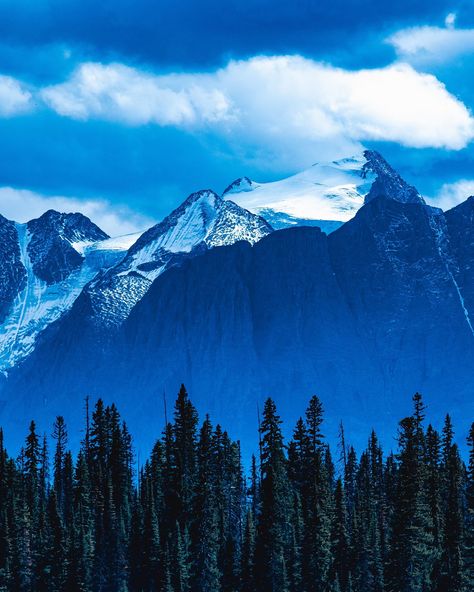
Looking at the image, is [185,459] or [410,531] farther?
[185,459]

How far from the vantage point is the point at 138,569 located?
137 meters

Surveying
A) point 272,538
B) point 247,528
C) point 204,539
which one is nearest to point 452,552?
point 272,538

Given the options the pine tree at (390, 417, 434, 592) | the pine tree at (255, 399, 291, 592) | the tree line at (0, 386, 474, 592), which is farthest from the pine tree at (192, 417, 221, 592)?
the pine tree at (390, 417, 434, 592)

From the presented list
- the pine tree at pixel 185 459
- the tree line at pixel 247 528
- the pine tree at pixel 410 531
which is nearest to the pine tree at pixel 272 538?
the tree line at pixel 247 528

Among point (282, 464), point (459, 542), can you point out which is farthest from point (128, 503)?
point (459, 542)

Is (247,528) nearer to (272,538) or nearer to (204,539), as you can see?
(204,539)

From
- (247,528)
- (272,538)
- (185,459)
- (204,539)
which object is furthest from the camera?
(185,459)

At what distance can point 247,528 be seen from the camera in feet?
433

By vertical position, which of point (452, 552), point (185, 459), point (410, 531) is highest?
point (185, 459)

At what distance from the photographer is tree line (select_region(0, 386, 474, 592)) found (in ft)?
388

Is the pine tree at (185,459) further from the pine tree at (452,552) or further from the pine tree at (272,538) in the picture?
the pine tree at (452,552)

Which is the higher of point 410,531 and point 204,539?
point 204,539

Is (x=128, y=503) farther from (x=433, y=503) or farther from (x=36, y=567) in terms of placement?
(x=433, y=503)

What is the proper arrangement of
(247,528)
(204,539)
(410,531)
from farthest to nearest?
(247,528) < (204,539) < (410,531)
